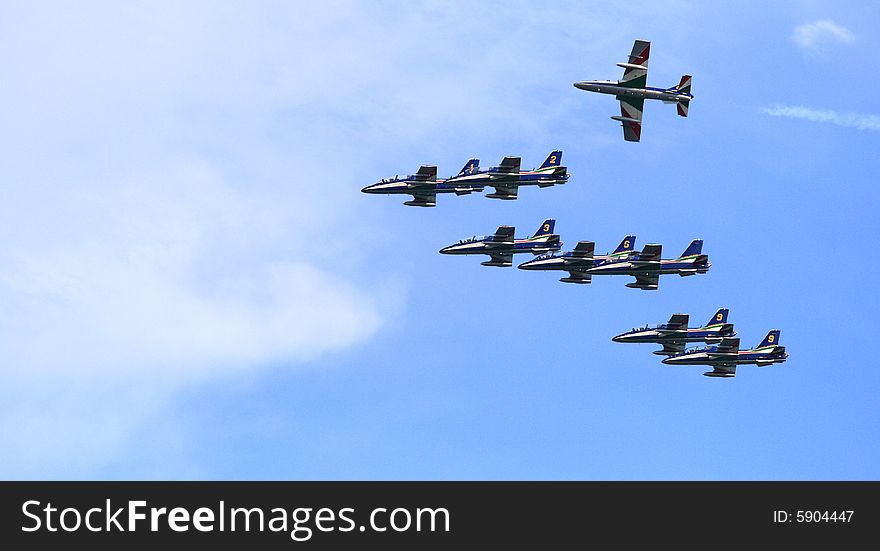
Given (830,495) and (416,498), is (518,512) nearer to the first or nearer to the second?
(416,498)

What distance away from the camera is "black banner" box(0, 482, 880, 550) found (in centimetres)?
17688

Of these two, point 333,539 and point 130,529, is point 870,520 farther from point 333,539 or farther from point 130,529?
point 130,529

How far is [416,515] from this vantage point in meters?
180

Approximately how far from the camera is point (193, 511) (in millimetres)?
177500

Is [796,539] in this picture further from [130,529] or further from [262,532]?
[130,529]

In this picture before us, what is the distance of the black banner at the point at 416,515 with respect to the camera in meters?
177

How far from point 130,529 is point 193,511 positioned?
6759mm

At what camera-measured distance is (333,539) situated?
584 feet

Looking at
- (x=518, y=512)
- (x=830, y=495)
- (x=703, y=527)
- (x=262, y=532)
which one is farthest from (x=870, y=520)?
(x=262, y=532)

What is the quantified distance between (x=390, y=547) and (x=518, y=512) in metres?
14.4

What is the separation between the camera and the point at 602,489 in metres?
184

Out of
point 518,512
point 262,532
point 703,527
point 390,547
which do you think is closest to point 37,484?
point 262,532

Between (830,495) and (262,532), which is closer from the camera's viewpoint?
(262,532)

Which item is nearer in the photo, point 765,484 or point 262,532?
point 262,532
